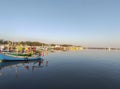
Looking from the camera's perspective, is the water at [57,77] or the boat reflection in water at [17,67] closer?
the water at [57,77]

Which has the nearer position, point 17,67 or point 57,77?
point 57,77

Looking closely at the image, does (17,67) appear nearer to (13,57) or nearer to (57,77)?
(13,57)

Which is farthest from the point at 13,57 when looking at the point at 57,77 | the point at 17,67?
the point at 57,77

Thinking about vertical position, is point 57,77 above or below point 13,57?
below

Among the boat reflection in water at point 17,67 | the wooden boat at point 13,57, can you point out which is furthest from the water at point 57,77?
the wooden boat at point 13,57

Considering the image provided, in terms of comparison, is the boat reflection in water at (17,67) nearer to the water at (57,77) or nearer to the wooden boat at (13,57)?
the water at (57,77)

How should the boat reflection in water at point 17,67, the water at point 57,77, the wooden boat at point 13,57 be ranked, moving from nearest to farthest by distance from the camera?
the water at point 57,77 < the boat reflection in water at point 17,67 < the wooden boat at point 13,57

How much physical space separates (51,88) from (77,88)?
2507mm

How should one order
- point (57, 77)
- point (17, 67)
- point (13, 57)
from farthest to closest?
point (13, 57)
point (17, 67)
point (57, 77)

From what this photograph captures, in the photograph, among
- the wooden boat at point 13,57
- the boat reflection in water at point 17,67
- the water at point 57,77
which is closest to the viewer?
the water at point 57,77

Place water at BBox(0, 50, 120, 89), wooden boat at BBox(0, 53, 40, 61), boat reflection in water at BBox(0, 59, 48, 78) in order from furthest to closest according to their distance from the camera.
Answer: wooden boat at BBox(0, 53, 40, 61)
boat reflection in water at BBox(0, 59, 48, 78)
water at BBox(0, 50, 120, 89)

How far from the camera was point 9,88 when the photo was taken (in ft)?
41.3

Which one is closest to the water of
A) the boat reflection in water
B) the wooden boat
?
the boat reflection in water

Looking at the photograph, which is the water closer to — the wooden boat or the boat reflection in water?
the boat reflection in water
